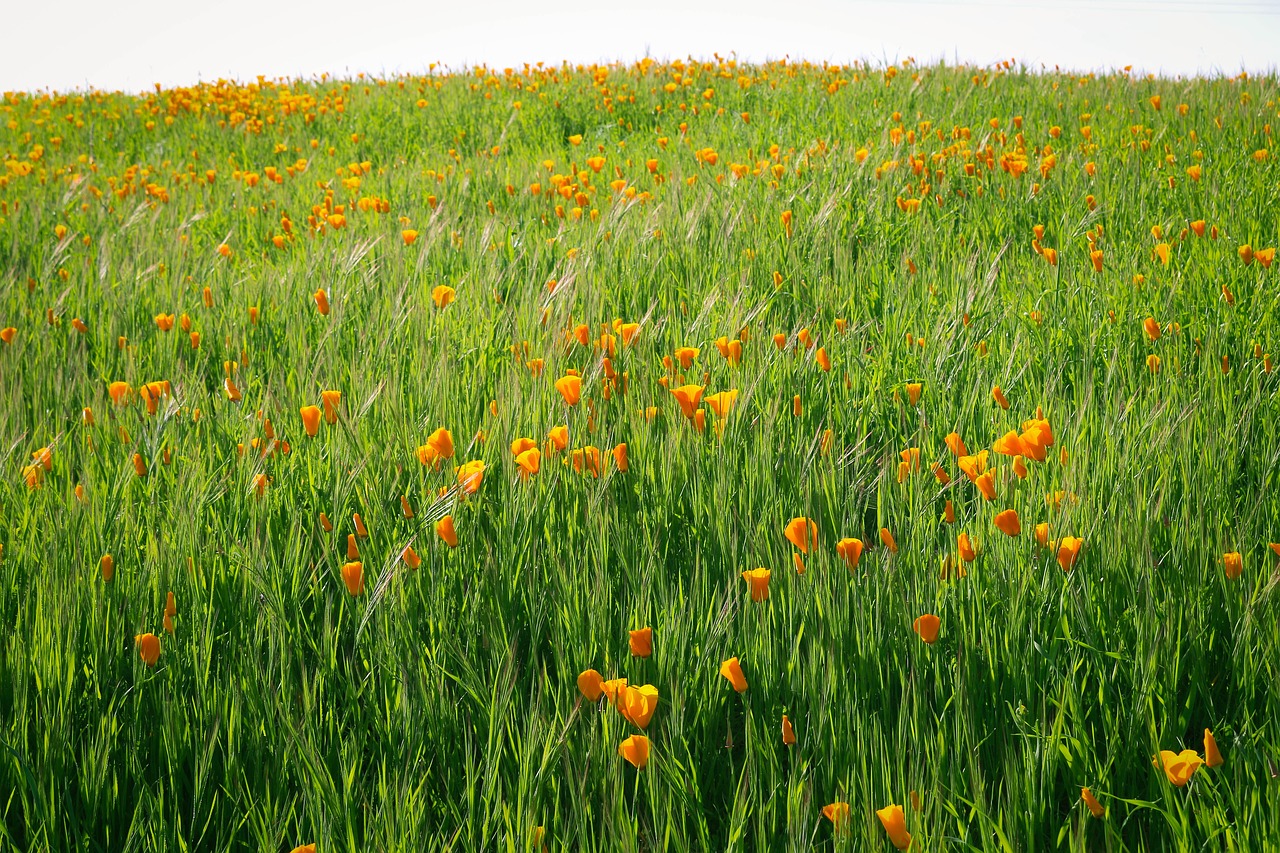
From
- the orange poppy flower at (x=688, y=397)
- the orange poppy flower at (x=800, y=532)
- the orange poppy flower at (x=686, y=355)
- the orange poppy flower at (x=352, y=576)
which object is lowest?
the orange poppy flower at (x=352, y=576)

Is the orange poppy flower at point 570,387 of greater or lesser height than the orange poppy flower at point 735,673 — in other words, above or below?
above


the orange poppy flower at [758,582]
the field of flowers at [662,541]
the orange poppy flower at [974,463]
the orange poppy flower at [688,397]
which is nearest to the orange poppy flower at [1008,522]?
the field of flowers at [662,541]

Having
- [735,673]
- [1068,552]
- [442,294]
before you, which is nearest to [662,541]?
[735,673]

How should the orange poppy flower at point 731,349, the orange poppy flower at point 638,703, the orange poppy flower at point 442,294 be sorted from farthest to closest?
the orange poppy flower at point 442,294, the orange poppy flower at point 731,349, the orange poppy flower at point 638,703

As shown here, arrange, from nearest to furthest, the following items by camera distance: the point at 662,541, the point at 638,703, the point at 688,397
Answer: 1. the point at 638,703
2. the point at 662,541
3. the point at 688,397

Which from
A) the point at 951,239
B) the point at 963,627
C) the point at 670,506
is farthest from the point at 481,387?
the point at 951,239

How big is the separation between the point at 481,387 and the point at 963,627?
1.46m

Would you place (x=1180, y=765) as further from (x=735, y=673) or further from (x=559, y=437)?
(x=559, y=437)

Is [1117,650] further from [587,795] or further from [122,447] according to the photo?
[122,447]

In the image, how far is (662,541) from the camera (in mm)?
1732

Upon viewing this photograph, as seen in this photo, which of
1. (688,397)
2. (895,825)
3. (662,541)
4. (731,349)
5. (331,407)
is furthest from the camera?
(731,349)

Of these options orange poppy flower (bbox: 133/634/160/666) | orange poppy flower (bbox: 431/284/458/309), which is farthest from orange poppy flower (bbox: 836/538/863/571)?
orange poppy flower (bbox: 431/284/458/309)

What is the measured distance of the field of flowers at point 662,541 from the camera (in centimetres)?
117

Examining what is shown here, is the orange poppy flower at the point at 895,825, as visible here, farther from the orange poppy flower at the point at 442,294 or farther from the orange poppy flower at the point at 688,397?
the orange poppy flower at the point at 442,294
